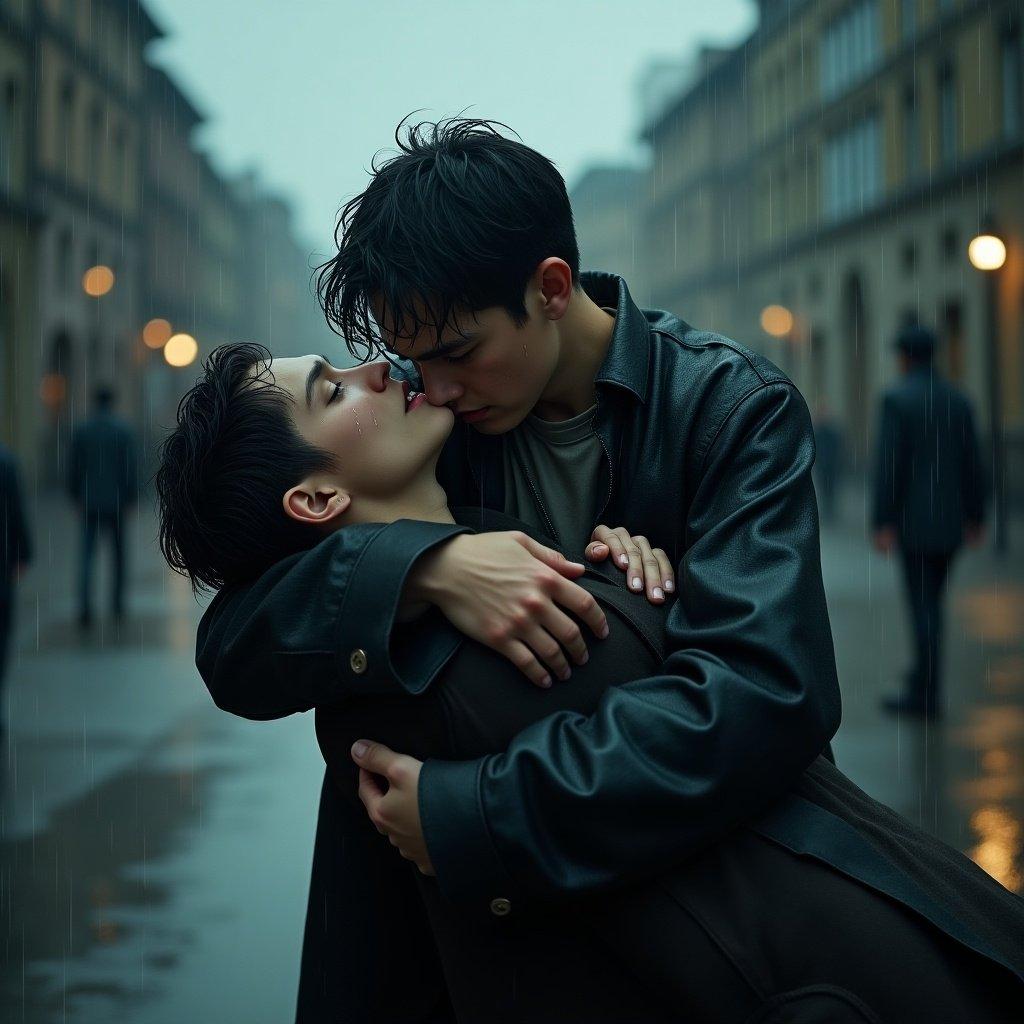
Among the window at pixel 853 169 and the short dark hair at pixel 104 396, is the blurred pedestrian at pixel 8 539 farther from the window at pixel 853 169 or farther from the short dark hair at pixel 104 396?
the window at pixel 853 169

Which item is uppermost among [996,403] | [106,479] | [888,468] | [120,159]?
[120,159]

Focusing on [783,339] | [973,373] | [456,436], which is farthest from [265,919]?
[783,339]

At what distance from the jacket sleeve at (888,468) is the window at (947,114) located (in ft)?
78.3

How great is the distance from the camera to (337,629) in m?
1.97

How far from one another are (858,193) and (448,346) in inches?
1445

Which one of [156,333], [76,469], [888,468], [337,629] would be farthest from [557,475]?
[156,333]

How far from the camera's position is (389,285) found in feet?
7.72

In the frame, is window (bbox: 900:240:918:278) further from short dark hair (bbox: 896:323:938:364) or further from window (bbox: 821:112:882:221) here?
short dark hair (bbox: 896:323:938:364)

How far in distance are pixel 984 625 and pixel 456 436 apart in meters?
8.84

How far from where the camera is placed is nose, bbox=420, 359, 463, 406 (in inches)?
96.1

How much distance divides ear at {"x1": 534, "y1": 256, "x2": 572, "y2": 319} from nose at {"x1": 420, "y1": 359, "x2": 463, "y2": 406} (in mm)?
242

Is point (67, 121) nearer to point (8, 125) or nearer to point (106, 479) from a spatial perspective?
point (8, 125)

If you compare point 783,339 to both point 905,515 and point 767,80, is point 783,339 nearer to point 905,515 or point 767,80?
point 767,80

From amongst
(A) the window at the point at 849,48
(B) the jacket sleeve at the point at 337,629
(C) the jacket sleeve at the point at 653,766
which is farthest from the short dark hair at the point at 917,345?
(A) the window at the point at 849,48
